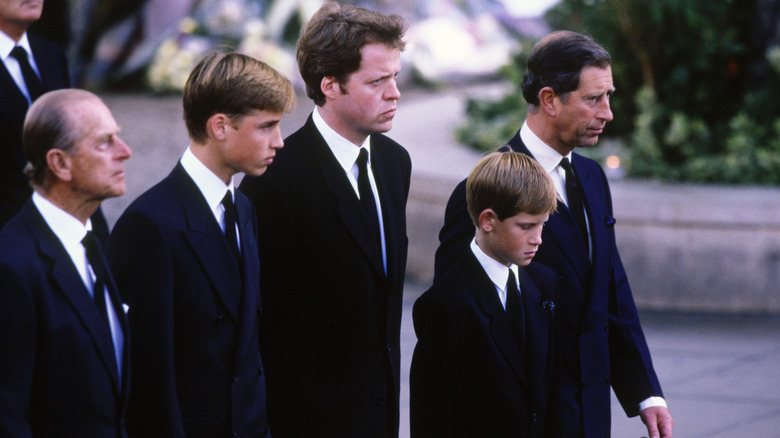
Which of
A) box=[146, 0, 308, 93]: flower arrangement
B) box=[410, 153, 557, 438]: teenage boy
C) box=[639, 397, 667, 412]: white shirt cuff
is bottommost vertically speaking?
box=[639, 397, 667, 412]: white shirt cuff

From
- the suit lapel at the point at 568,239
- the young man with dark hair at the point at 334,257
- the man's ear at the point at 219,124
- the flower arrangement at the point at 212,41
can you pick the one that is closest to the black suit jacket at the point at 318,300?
the young man with dark hair at the point at 334,257

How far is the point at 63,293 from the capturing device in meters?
2.46

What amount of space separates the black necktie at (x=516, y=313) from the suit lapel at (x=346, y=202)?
0.42 metres

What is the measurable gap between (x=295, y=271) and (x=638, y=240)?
185 inches

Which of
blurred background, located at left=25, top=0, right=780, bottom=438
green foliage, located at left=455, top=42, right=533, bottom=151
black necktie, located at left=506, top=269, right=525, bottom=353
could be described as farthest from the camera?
green foliage, located at left=455, top=42, right=533, bottom=151

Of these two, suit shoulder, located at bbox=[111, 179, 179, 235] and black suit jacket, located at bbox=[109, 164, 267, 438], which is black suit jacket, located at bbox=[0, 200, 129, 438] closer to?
black suit jacket, located at bbox=[109, 164, 267, 438]

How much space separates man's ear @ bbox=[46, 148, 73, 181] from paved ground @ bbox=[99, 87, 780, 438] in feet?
11.1

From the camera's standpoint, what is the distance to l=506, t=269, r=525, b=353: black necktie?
10.4 feet

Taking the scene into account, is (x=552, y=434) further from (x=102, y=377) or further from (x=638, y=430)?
(x=638, y=430)

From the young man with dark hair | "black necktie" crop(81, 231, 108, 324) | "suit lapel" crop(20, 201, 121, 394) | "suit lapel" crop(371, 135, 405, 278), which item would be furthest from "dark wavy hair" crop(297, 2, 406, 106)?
"suit lapel" crop(20, 201, 121, 394)

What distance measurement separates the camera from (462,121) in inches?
451

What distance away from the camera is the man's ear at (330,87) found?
3365 millimetres

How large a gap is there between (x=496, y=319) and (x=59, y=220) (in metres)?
1.30

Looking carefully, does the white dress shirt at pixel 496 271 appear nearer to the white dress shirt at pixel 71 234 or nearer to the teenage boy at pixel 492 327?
the teenage boy at pixel 492 327
